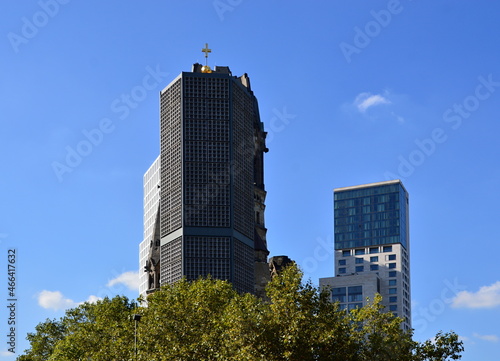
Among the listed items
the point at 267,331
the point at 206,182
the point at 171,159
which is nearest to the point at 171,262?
the point at 206,182

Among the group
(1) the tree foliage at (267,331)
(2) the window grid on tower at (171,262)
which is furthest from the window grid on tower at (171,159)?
(1) the tree foliage at (267,331)

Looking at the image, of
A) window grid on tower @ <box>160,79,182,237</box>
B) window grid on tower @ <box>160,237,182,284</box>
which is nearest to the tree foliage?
window grid on tower @ <box>160,237,182,284</box>

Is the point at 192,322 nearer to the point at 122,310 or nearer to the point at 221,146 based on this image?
the point at 122,310

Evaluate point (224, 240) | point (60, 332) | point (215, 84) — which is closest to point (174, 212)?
point (224, 240)

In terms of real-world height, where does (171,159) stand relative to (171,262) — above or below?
above

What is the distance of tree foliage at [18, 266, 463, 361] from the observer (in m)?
71.4

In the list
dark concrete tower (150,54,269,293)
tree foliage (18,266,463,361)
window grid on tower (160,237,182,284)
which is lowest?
tree foliage (18,266,463,361)

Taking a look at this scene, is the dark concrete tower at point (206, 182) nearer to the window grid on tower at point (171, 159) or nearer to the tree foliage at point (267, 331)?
the window grid on tower at point (171, 159)

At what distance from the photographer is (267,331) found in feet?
236

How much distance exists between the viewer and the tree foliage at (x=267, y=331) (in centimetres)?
7138

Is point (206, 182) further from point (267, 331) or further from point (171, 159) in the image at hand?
point (267, 331)

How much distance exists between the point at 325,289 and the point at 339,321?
3.41m

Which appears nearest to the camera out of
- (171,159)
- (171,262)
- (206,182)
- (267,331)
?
(267,331)

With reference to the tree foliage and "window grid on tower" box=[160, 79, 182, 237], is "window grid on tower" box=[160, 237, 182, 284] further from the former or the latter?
the tree foliage
